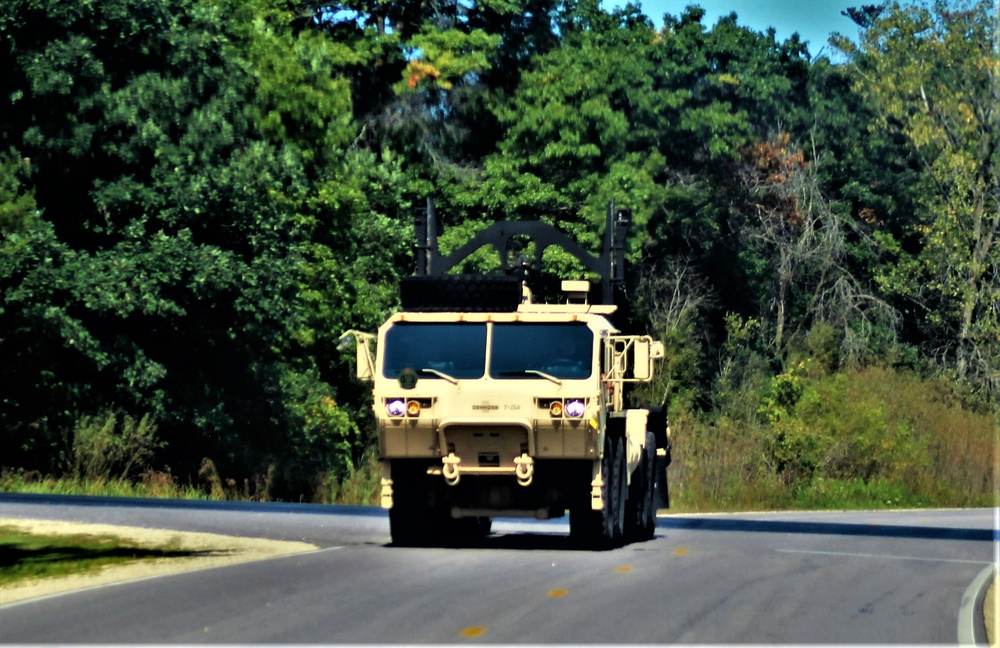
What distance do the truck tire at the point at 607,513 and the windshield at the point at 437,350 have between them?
178 cm

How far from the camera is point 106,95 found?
3262cm

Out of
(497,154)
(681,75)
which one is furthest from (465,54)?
(681,75)

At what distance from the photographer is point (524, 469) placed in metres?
18.6

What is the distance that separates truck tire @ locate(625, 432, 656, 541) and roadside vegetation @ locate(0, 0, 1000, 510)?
196 centimetres

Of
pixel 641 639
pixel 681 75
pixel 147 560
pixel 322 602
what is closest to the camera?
pixel 641 639

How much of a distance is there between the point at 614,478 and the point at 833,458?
2251 centimetres

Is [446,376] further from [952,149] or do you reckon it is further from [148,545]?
[952,149]

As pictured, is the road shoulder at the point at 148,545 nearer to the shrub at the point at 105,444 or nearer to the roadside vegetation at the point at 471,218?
the roadside vegetation at the point at 471,218

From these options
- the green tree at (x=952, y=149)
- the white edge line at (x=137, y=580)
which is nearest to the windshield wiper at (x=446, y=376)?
the white edge line at (x=137, y=580)

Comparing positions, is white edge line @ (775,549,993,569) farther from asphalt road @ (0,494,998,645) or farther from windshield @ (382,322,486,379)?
windshield @ (382,322,486,379)

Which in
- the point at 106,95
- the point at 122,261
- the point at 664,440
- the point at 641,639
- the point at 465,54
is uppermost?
the point at 465,54

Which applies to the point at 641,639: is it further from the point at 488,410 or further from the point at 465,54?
the point at 465,54

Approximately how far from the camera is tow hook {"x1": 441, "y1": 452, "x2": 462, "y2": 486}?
61.4 feet

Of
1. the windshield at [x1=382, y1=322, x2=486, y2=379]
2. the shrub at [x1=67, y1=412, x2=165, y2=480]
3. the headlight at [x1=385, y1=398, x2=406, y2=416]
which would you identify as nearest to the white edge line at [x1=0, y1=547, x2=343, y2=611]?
the headlight at [x1=385, y1=398, x2=406, y2=416]
